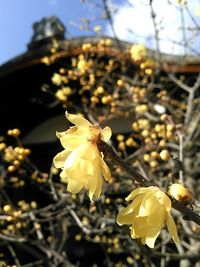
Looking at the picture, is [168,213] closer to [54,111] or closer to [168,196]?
[168,196]

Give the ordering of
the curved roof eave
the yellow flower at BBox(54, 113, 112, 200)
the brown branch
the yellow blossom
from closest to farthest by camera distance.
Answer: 1. the brown branch
2. the yellow flower at BBox(54, 113, 112, 200)
3. the yellow blossom
4. the curved roof eave

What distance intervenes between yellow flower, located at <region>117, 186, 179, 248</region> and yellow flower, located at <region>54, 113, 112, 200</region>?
0.10m

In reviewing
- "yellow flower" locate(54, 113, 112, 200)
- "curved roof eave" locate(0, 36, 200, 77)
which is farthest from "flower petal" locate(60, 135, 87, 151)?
"curved roof eave" locate(0, 36, 200, 77)

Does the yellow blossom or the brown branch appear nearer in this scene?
the brown branch

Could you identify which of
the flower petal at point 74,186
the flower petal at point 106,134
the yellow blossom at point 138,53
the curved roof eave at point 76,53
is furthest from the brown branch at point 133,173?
the curved roof eave at point 76,53

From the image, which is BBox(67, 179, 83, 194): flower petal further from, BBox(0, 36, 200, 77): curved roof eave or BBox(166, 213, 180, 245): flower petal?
BBox(0, 36, 200, 77): curved roof eave

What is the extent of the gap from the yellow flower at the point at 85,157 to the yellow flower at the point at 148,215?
104 mm


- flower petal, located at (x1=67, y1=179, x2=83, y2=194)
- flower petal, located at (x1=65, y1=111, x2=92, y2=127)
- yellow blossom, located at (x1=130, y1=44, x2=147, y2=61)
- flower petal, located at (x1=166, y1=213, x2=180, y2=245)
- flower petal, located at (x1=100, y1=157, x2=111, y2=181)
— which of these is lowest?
yellow blossom, located at (x1=130, y1=44, x2=147, y2=61)

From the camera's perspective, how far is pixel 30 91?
6.93 m

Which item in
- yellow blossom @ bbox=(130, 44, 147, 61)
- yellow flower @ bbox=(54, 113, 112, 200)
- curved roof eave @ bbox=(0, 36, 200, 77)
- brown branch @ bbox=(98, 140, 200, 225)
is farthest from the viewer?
curved roof eave @ bbox=(0, 36, 200, 77)

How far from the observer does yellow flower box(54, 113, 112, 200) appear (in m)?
1.12

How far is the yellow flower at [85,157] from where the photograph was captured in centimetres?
112

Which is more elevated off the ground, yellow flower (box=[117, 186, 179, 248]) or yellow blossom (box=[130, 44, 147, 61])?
yellow flower (box=[117, 186, 179, 248])

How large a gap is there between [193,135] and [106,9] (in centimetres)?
170
